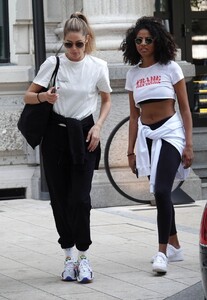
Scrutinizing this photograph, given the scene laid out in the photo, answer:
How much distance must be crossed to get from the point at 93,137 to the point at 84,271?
0.96 m

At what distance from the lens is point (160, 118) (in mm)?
7801

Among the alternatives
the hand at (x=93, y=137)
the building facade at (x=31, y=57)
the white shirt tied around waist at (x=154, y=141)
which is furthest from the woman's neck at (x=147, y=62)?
the building facade at (x=31, y=57)

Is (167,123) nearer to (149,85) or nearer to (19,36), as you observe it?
(149,85)

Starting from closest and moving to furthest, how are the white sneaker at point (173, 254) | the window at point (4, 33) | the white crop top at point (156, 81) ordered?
1. the white crop top at point (156, 81)
2. the white sneaker at point (173, 254)
3. the window at point (4, 33)

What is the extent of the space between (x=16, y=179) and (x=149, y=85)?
4471 millimetres

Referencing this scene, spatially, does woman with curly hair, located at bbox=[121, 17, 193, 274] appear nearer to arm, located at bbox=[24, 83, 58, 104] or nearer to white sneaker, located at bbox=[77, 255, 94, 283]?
white sneaker, located at bbox=[77, 255, 94, 283]

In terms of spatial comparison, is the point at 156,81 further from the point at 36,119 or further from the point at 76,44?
the point at 36,119

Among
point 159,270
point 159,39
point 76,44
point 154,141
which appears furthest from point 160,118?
point 159,270

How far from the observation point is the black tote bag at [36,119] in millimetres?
7340

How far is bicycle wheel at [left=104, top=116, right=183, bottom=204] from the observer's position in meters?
11.1

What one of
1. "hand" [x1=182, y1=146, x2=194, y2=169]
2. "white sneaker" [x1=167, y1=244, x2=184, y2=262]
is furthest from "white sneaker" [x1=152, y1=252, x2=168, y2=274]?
"hand" [x1=182, y1=146, x2=194, y2=169]

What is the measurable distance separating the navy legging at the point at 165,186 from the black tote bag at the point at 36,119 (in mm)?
955

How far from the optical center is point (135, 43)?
7.90m

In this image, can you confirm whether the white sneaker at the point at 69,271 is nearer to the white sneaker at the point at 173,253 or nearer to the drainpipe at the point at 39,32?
the white sneaker at the point at 173,253
